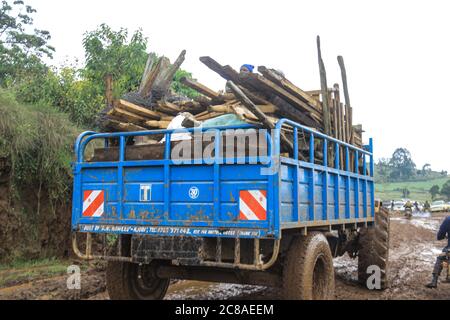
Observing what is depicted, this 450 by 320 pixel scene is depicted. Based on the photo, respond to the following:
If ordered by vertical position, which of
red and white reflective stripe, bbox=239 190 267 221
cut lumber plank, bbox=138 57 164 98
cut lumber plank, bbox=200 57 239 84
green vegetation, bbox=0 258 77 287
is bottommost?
green vegetation, bbox=0 258 77 287

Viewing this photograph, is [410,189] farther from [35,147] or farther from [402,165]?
[35,147]

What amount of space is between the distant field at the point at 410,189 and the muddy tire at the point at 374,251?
68133 millimetres

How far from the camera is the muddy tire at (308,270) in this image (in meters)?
4.47

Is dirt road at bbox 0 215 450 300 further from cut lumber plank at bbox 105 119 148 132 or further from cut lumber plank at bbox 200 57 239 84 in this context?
cut lumber plank at bbox 200 57 239 84

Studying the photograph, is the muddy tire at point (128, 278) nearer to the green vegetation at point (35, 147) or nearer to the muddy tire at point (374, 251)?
the muddy tire at point (374, 251)

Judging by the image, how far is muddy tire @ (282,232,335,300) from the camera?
14.7 ft

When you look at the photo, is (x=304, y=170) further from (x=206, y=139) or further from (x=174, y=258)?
(x=174, y=258)

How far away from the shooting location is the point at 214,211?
4.35 meters

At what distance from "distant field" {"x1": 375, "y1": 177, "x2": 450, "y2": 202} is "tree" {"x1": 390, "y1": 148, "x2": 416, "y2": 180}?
2935 mm

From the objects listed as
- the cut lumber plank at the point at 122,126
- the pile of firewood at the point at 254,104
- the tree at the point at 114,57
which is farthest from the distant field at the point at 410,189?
the cut lumber plank at the point at 122,126

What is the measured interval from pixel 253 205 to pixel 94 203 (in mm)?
1868

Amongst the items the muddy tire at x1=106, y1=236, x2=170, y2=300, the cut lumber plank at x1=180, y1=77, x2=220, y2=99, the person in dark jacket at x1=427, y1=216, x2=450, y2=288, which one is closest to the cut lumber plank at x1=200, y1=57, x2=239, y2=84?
the cut lumber plank at x1=180, y1=77, x2=220, y2=99

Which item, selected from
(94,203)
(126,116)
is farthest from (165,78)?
(94,203)

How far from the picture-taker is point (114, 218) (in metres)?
4.81
